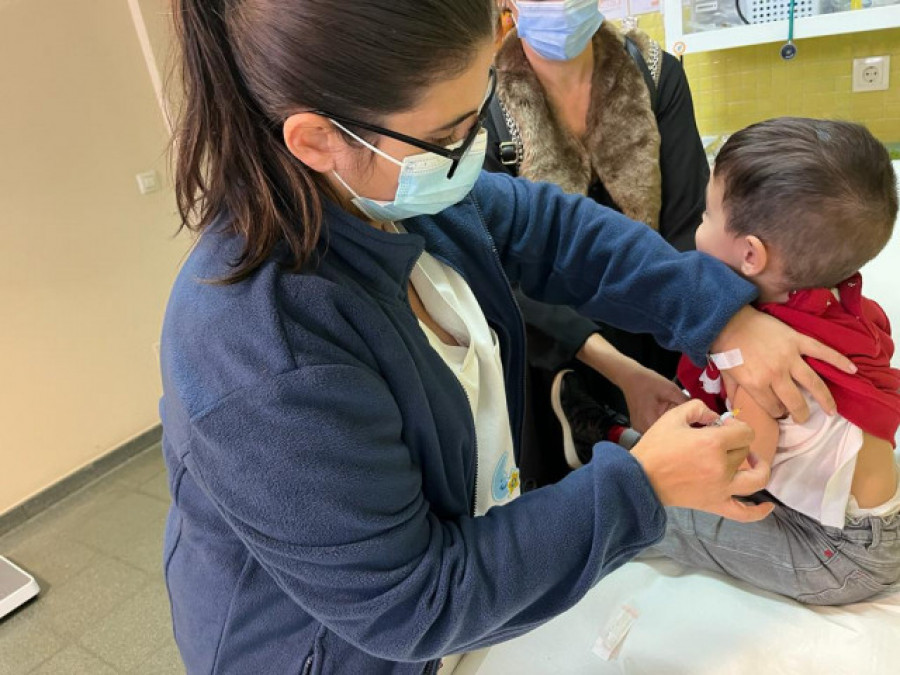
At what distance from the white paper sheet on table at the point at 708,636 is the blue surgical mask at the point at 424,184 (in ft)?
2.35

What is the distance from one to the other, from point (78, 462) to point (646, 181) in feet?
8.13

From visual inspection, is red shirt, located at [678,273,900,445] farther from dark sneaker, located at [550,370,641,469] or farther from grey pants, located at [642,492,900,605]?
dark sneaker, located at [550,370,641,469]

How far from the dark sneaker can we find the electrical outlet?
5.56 feet

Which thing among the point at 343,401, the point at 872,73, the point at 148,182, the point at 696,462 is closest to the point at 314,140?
the point at 343,401

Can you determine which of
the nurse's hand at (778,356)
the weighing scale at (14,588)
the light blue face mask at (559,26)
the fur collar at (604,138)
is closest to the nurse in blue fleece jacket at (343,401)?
the nurse's hand at (778,356)

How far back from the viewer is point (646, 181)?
1479 mm

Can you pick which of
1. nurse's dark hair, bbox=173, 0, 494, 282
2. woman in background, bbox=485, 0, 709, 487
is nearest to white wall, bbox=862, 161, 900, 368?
woman in background, bbox=485, 0, 709, 487

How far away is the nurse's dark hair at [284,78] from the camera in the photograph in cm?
63

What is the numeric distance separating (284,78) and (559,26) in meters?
0.99

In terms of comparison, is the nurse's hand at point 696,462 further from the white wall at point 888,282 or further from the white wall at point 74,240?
the white wall at point 74,240

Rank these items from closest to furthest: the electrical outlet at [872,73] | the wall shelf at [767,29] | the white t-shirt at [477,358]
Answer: the white t-shirt at [477,358] < the wall shelf at [767,29] < the electrical outlet at [872,73]

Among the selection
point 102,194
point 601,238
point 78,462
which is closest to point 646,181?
point 601,238

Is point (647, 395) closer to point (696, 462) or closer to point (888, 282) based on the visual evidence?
point (696, 462)

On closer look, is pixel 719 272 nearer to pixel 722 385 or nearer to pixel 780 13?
pixel 722 385
